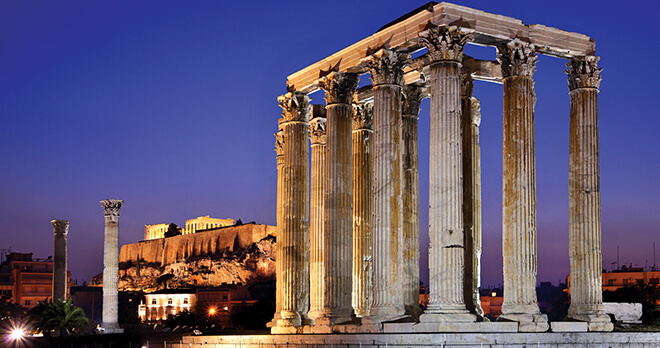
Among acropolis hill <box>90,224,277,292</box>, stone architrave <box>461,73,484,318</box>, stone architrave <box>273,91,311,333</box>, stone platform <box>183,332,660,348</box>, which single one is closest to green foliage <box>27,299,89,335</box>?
stone architrave <box>273,91,311,333</box>

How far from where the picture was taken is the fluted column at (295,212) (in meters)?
55.2

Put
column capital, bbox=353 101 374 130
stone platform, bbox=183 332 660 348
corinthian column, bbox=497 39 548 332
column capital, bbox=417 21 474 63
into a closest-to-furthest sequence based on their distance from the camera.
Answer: stone platform, bbox=183 332 660 348, corinthian column, bbox=497 39 548 332, column capital, bbox=417 21 474 63, column capital, bbox=353 101 374 130

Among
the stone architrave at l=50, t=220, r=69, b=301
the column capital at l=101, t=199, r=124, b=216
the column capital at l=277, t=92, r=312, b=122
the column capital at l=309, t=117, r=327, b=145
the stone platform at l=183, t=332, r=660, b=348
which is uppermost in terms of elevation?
Answer: the column capital at l=277, t=92, r=312, b=122

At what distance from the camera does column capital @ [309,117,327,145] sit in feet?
192

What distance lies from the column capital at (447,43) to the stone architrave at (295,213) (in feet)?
45.5

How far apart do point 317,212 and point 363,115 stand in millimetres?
6493

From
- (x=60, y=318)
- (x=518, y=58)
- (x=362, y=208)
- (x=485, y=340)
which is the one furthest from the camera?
(x=60, y=318)

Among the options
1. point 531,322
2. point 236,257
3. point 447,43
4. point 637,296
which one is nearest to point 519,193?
point 531,322

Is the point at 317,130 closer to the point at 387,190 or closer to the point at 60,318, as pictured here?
the point at 387,190

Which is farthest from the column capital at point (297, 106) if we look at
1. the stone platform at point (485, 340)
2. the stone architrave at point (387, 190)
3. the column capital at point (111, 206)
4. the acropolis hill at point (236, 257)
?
the acropolis hill at point (236, 257)

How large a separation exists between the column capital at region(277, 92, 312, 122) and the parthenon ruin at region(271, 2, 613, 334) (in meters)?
0.07

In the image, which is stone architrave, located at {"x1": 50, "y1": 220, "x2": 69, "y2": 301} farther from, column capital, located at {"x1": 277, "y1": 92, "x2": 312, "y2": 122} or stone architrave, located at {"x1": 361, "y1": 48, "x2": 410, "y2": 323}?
stone architrave, located at {"x1": 361, "y1": 48, "x2": 410, "y2": 323}

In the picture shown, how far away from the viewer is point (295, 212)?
56094 mm

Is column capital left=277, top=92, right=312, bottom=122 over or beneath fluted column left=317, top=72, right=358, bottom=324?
over
